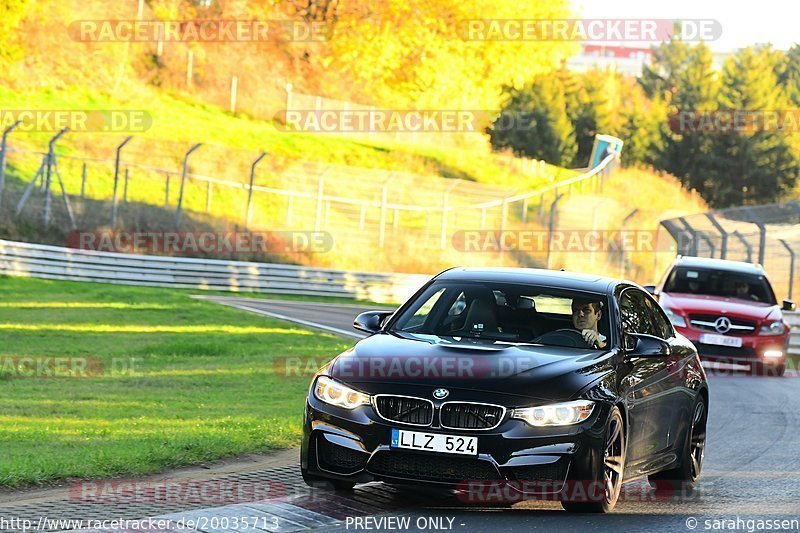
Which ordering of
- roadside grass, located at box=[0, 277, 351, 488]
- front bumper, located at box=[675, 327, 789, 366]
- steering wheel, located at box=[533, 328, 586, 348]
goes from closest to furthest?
1. steering wheel, located at box=[533, 328, 586, 348]
2. roadside grass, located at box=[0, 277, 351, 488]
3. front bumper, located at box=[675, 327, 789, 366]

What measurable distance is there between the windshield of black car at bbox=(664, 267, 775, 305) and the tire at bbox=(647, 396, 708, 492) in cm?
1170

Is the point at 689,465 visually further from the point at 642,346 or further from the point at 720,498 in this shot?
the point at 642,346

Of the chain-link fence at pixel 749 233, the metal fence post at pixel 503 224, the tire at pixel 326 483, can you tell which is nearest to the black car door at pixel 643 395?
the tire at pixel 326 483

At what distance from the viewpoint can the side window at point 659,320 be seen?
1044cm

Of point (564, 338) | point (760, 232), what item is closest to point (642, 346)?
point (564, 338)

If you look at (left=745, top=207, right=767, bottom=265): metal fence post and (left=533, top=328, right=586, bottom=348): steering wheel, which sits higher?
(left=745, top=207, right=767, bottom=265): metal fence post

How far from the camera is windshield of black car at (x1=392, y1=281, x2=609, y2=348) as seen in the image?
9.25 metres

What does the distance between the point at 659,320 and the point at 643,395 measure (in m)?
1.59

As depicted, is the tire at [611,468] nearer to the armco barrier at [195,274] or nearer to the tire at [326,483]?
the tire at [326,483]

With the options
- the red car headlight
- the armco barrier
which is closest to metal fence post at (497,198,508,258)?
the armco barrier

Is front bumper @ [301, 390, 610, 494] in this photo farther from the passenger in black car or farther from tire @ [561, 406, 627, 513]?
the passenger in black car

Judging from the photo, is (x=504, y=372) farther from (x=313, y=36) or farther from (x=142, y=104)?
(x=313, y=36)

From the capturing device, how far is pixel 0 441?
10.4m

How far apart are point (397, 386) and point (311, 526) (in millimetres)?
951
